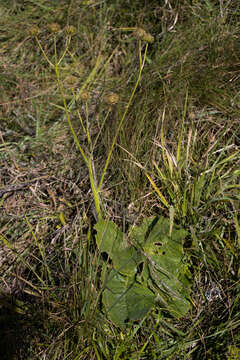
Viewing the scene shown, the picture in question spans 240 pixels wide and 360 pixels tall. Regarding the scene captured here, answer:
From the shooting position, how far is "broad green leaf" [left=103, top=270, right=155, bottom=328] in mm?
1200

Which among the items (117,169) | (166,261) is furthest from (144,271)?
(117,169)

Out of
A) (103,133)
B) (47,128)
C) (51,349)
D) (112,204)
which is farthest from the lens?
(47,128)

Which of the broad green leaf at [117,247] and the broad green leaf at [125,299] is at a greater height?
the broad green leaf at [117,247]

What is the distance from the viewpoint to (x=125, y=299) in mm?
1243

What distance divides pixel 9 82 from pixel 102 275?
140 centimetres

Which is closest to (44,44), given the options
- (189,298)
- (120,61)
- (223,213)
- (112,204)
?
(120,61)

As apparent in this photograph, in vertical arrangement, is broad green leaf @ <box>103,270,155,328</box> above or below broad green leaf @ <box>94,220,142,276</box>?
below

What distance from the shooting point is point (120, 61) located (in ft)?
7.00

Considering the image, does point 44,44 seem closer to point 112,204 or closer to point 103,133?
point 103,133

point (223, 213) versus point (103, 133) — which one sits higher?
point (103, 133)

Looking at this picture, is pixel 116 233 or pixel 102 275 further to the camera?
pixel 116 233

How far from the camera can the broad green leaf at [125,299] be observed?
3.94 feet

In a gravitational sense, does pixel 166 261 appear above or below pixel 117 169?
below

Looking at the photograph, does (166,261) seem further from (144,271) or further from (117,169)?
(117,169)
